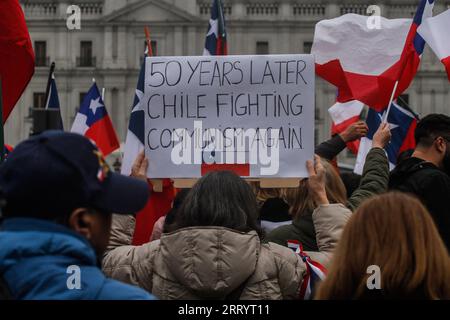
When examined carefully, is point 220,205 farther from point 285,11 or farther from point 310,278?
point 285,11

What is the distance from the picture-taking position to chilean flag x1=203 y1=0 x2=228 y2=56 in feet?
29.6

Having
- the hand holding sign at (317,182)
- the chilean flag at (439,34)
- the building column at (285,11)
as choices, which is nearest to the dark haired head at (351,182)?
the chilean flag at (439,34)

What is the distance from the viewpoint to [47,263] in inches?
84.8

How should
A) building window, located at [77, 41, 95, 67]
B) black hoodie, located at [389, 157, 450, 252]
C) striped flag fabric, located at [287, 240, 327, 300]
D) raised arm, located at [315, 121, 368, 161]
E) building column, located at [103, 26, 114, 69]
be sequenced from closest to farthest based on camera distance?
striped flag fabric, located at [287, 240, 327, 300] → black hoodie, located at [389, 157, 450, 252] → raised arm, located at [315, 121, 368, 161] → building column, located at [103, 26, 114, 69] → building window, located at [77, 41, 95, 67]

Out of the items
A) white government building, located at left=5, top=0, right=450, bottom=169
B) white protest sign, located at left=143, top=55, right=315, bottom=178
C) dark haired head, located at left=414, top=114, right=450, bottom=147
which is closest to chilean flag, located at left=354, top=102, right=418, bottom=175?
dark haired head, located at left=414, top=114, right=450, bottom=147

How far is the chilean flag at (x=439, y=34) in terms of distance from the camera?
6.44 metres

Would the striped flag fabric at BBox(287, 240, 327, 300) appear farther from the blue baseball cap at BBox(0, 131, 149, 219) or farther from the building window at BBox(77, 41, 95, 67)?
the building window at BBox(77, 41, 95, 67)

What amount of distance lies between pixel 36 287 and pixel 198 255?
1.32 m

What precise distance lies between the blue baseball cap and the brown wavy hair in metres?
0.84

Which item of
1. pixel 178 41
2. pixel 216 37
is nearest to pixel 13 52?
pixel 216 37

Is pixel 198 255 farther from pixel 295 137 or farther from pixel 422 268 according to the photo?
pixel 295 137

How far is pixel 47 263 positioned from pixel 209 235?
1.34 meters

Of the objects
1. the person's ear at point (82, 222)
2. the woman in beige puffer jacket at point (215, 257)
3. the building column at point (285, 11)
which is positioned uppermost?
the building column at point (285, 11)

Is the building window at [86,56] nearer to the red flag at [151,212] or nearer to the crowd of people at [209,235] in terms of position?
the red flag at [151,212]
